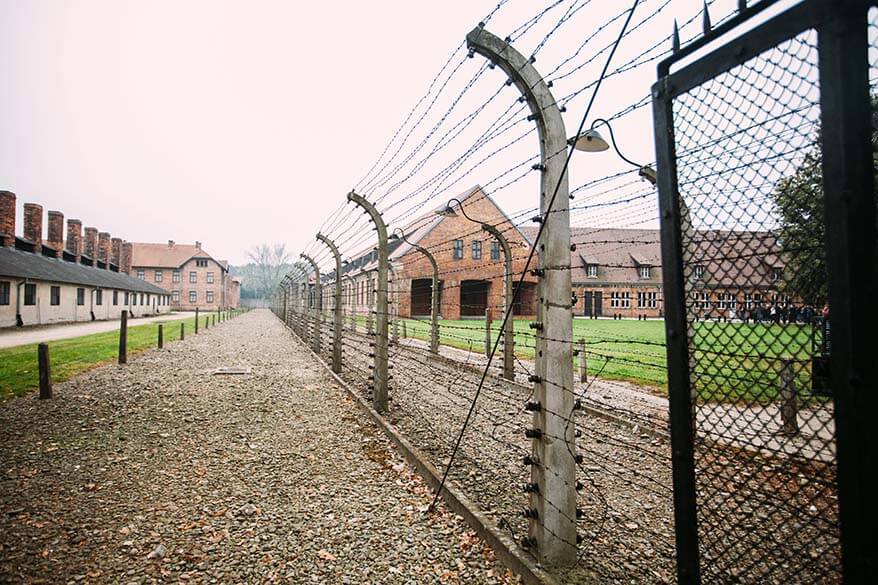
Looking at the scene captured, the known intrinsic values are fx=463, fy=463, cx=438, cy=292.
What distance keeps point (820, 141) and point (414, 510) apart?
3467 mm

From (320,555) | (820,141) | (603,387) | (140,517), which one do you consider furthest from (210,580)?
(603,387)

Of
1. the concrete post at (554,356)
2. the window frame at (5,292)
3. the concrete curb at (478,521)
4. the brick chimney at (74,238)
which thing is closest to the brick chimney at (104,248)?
the brick chimney at (74,238)

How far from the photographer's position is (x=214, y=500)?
3.88m

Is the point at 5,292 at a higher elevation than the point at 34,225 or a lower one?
lower

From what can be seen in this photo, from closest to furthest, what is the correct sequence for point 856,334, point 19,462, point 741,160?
point 856,334 < point 741,160 < point 19,462

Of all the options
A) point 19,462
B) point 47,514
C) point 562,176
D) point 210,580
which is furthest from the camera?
point 19,462

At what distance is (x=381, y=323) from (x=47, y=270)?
2981 cm

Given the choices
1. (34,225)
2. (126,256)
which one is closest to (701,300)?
(34,225)

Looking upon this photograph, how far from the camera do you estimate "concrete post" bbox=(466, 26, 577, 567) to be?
267 centimetres

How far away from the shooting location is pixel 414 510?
146 inches

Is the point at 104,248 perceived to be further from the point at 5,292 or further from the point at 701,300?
the point at 701,300

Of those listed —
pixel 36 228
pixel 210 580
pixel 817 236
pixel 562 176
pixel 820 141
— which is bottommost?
pixel 210 580

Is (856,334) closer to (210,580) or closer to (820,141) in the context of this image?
(820,141)

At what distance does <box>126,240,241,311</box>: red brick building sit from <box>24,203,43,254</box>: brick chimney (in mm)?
36506
